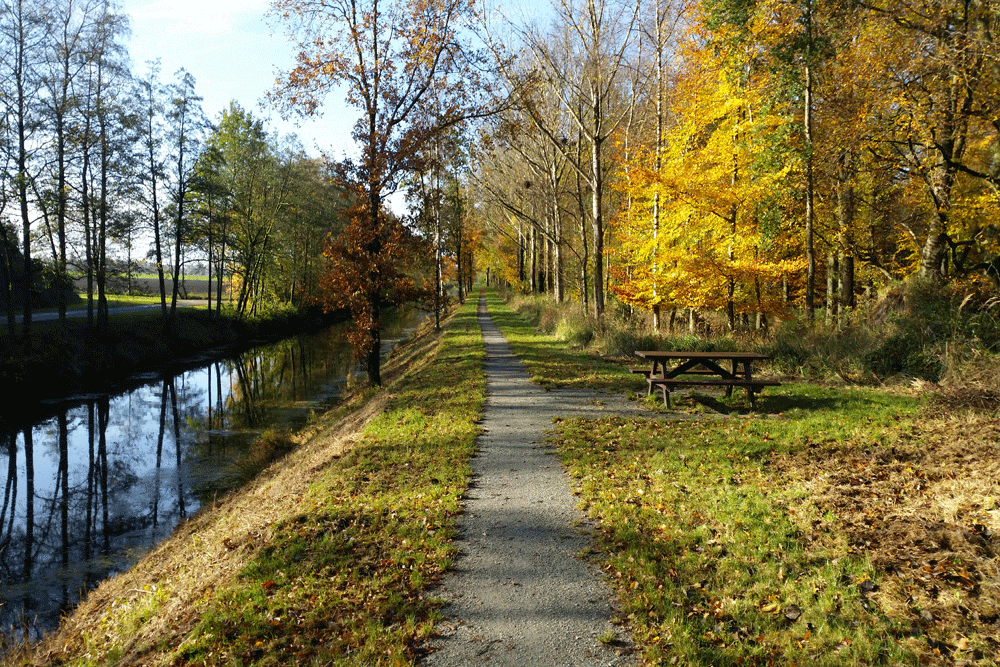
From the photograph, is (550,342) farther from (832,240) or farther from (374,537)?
(374,537)

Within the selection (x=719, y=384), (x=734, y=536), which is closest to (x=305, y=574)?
(x=734, y=536)

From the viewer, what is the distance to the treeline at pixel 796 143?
1189 centimetres

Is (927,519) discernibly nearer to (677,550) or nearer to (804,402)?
(677,550)

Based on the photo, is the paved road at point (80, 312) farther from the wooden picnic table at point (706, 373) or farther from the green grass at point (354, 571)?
the wooden picnic table at point (706, 373)

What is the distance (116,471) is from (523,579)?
11468mm

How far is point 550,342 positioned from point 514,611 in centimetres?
1565

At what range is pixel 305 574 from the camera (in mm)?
4984

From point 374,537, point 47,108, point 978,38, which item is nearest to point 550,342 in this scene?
point 978,38

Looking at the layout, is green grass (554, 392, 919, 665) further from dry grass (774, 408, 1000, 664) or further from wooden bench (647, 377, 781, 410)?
wooden bench (647, 377, 781, 410)

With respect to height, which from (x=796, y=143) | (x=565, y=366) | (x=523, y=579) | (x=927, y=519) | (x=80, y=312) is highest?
(x=796, y=143)

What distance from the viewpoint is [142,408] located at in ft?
57.9

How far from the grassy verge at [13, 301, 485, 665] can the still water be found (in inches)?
48.7

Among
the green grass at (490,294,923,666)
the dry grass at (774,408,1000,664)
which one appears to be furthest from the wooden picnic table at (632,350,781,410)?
the dry grass at (774,408,1000,664)

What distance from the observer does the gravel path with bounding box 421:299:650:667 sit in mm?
3770
